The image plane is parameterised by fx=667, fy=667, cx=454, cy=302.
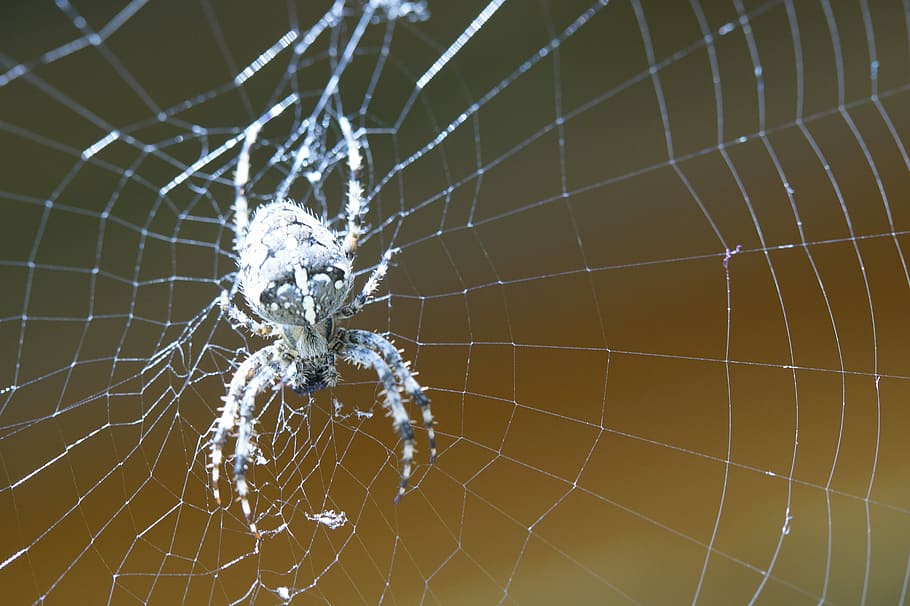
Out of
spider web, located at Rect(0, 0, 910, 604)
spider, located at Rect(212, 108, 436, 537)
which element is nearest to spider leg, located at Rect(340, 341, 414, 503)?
spider, located at Rect(212, 108, 436, 537)

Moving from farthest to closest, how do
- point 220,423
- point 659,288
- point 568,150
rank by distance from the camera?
1. point 568,150
2. point 659,288
3. point 220,423

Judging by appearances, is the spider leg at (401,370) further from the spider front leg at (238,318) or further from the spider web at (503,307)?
the spider web at (503,307)

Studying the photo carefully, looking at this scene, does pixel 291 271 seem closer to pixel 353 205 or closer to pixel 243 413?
pixel 353 205

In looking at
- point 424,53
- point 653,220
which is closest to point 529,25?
point 424,53

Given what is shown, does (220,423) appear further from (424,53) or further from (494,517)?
(424,53)

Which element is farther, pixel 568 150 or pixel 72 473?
pixel 568 150

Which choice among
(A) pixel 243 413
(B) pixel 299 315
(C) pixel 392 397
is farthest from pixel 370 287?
(A) pixel 243 413
